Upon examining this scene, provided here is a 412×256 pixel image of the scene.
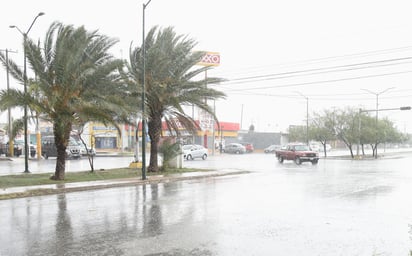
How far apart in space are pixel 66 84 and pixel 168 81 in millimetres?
6215

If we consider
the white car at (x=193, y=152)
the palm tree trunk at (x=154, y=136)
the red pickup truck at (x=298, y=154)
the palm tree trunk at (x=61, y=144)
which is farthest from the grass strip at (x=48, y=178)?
the white car at (x=193, y=152)

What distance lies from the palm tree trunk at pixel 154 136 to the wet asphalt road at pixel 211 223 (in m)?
8.61

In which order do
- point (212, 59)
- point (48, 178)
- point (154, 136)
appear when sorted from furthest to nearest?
1. point (212, 59)
2. point (154, 136)
3. point (48, 178)

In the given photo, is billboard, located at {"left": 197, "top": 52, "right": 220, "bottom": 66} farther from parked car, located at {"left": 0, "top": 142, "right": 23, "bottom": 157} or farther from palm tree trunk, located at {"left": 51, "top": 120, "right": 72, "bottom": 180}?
palm tree trunk, located at {"left": 51, "top": 120, "right": 72, "bottom": 180}

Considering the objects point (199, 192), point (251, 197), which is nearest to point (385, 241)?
point (251, 197)

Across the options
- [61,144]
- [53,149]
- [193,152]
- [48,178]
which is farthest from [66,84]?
[193,152]

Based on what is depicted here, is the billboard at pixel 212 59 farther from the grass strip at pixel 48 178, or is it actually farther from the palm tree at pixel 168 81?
the grass strip at pixel 48 178

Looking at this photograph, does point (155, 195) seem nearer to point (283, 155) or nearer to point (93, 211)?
point (93, 211)

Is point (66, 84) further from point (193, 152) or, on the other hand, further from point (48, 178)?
point (193, 152)

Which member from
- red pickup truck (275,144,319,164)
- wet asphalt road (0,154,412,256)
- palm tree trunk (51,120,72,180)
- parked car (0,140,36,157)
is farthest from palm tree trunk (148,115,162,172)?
parked car (0,140,36,157)

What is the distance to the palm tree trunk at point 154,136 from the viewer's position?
23906 millimetres

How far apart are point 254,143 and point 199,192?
230 feet

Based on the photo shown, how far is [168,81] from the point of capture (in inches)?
906

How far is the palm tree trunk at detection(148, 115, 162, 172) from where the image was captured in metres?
23.9
